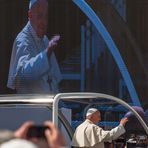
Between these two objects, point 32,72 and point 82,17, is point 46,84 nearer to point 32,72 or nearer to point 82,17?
point 32,72

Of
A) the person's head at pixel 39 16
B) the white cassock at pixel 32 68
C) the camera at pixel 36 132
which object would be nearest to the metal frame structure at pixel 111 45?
the person's head at pixel 39 16

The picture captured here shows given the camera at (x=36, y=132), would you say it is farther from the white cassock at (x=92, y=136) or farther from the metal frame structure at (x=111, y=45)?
the metal frame structure at (x=111, y=45)

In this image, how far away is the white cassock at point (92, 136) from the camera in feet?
19.9

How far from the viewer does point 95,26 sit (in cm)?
1141

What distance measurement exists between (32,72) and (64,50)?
0.85 metres

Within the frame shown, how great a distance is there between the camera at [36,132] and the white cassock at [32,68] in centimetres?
1013

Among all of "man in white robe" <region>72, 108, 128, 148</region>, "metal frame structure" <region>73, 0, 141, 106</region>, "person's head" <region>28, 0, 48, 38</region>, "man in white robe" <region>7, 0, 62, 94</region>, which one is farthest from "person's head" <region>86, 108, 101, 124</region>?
"person's head" <region>28, 0, 48, 38</region>

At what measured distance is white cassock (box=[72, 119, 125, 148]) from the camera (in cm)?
608

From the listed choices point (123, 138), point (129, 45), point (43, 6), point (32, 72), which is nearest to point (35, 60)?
point (32, 72)

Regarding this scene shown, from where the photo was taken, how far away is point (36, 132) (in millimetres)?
1382

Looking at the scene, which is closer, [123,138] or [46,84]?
[123,138]

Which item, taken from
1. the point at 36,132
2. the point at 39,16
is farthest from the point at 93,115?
the point at 39,16

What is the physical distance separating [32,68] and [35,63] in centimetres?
13

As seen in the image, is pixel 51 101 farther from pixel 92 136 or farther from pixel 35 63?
pixel 35 63
